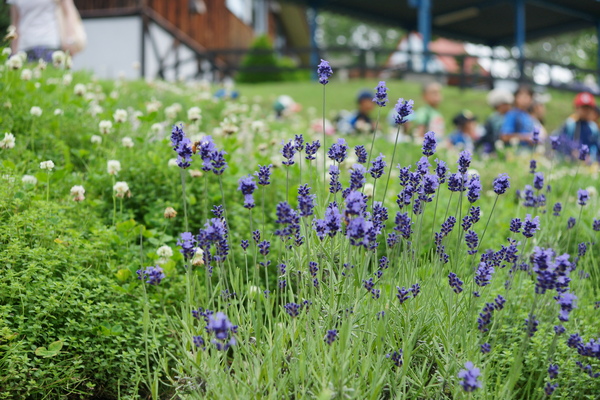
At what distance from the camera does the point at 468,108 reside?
15070mm

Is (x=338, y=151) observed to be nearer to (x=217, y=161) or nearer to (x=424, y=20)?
(x=217, y=161)

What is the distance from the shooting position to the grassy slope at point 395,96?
13.8 meters

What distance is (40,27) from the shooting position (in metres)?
5.55

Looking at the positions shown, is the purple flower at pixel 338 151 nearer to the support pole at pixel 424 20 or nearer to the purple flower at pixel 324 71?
the purple flower at pixel 324 71

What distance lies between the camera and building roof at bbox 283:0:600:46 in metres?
20.4

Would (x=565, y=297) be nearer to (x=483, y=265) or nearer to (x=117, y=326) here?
(x=483, y=265)

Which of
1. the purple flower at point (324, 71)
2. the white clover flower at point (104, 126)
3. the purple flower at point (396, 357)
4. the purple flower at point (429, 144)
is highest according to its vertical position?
the purple flower at point (324, 71)

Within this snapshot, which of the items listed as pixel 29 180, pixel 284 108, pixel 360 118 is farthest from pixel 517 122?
pixel 29 180

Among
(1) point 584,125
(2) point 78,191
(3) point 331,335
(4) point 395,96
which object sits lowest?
(3) point 331,335

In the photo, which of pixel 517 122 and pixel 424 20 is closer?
pixel 517 122

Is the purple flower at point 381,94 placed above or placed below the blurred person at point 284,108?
below

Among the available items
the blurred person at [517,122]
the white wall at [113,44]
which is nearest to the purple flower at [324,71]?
the blurred person at [517,122]

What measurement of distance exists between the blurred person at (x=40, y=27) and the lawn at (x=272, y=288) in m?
1.73

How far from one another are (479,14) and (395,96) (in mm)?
10248
